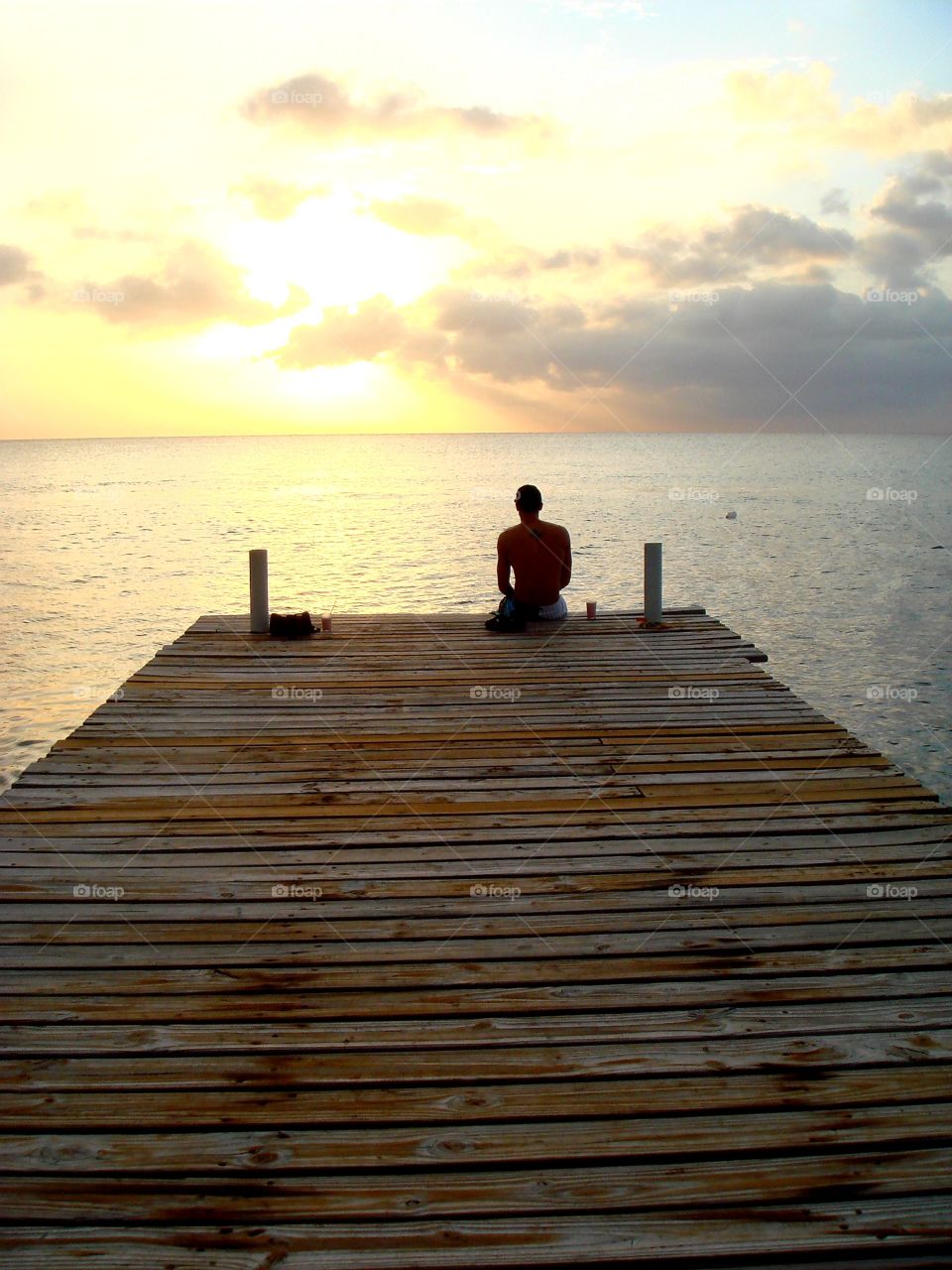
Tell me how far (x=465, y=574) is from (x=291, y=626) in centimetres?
1568

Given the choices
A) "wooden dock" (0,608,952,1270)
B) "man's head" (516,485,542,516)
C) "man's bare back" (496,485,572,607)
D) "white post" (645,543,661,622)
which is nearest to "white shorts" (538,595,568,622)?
"man's bare back" (496,485,572,607)

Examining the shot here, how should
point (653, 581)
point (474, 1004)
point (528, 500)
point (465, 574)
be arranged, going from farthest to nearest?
point (465, 574) → point (653, 581) → point (528, 500) → point (474, 1004)

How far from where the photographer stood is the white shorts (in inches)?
385

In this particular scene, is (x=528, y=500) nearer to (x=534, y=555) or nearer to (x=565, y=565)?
(x=534, y=555)

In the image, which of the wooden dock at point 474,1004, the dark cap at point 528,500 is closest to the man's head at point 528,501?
the dark cap at point 528,500

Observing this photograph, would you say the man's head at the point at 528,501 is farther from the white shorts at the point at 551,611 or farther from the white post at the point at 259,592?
the white post at the point at 259,592

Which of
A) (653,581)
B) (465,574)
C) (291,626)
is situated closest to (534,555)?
(653,581)

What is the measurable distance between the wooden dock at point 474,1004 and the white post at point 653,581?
3.48 metres

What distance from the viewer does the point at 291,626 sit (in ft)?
30.2

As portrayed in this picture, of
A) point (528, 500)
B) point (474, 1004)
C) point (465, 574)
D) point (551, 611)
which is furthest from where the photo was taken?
point (465, 574)

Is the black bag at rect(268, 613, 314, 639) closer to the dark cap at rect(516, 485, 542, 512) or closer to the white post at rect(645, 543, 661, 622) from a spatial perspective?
the dark cap at rect(516, 485, 542, 512)

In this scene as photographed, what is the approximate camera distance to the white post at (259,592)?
29.5 ft

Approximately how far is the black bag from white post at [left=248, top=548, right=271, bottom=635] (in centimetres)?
13

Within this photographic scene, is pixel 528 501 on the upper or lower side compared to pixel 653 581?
upper
